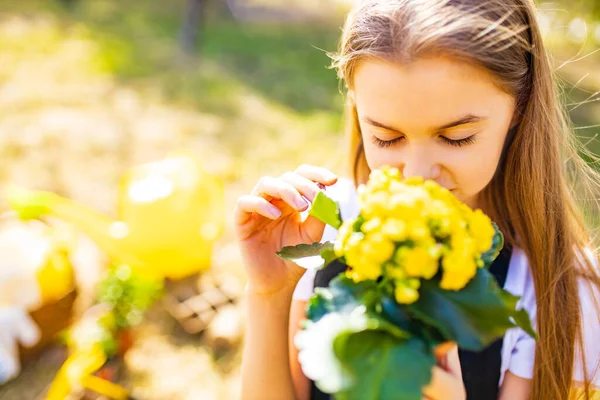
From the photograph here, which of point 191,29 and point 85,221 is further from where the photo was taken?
point 191,29

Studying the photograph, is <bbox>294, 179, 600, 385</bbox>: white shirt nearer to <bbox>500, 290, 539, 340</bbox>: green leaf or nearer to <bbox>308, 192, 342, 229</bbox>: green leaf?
<bbox>308, 192, 342, 229</bbox>: green leaf

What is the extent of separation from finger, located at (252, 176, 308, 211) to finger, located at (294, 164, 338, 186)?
8cm

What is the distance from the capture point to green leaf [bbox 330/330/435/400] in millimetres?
748

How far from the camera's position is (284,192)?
122 centimetres

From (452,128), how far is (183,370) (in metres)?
1.72

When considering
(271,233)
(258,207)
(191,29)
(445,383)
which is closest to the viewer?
(445,383)

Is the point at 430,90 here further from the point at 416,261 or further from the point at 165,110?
the point at 165,110

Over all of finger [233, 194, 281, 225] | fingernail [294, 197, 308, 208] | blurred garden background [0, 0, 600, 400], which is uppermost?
fingernail [294, 197, 308, 208]

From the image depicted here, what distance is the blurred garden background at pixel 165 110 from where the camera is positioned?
247cm

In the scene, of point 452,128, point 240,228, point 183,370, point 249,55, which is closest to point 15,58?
point 249,55

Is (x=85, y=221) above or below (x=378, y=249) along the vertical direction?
below

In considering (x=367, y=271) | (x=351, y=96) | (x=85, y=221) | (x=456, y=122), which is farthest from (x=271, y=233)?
(x=85, y=221)

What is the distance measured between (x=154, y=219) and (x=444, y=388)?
1947 mm

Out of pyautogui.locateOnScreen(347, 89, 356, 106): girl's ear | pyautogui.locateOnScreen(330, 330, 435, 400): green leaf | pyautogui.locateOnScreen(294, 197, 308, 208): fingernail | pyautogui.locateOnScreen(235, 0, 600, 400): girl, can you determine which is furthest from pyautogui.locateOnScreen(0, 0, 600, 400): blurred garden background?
pyautogui.locateOnScreen(330, 330, 435, 400): green leaf
